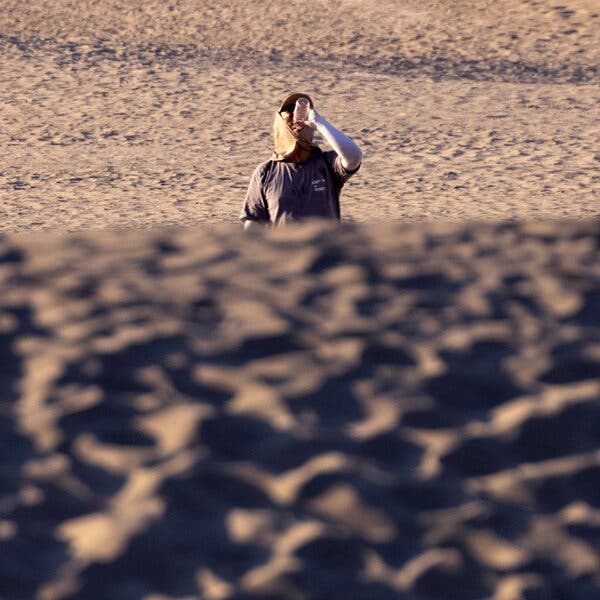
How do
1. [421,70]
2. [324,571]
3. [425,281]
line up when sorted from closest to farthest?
[324,571] → [425,281] → [421,70]

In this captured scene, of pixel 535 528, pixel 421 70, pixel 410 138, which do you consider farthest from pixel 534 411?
pixel 421 70

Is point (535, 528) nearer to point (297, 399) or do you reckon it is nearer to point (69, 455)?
point (297, 399)

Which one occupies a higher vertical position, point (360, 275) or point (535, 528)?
point (360, 275)

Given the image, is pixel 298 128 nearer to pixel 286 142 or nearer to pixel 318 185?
pixel 286 142

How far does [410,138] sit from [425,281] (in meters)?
10.9

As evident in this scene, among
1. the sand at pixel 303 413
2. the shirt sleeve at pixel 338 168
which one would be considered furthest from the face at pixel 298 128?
the sand at pixel 303 413

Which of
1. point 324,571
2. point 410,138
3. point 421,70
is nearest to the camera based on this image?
point 324,571

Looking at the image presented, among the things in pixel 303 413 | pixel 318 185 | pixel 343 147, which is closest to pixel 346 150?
pixel 343 147

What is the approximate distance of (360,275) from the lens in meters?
1.11

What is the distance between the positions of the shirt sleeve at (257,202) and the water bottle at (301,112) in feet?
0.70

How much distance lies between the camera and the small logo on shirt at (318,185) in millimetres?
4559

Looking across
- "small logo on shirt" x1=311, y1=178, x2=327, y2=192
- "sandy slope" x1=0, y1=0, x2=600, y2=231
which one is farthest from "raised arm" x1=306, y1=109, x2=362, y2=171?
"sandy slope" x1=0, y1=0, x2=600, y2=231

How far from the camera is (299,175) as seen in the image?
15.0 ft

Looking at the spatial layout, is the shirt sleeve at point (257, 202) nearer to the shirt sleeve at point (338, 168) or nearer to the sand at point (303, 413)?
the shirt sleeve at point (338, 168)
